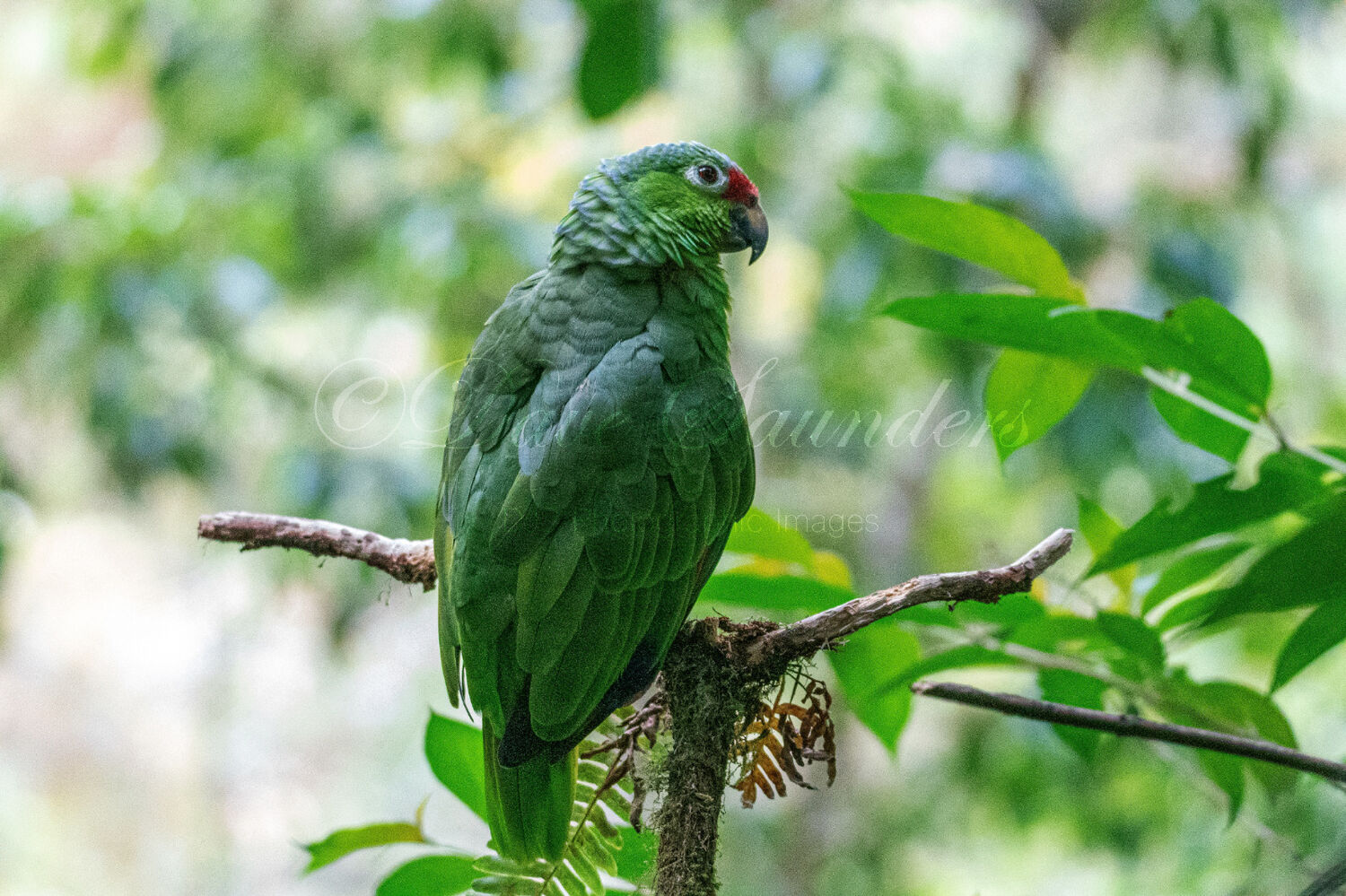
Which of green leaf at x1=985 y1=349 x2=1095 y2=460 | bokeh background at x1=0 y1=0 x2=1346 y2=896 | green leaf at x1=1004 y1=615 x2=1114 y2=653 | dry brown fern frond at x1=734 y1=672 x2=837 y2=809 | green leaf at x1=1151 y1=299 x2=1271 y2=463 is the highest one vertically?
bokeh background at x1=0 y1=0 x2=1346 y2=896

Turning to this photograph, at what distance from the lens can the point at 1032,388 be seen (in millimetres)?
1261

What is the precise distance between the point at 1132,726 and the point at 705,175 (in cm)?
106

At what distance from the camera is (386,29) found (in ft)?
12.4

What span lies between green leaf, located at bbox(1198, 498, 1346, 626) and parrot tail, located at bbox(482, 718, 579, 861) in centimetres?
83

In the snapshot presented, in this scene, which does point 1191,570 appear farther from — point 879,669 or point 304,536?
point 304,536

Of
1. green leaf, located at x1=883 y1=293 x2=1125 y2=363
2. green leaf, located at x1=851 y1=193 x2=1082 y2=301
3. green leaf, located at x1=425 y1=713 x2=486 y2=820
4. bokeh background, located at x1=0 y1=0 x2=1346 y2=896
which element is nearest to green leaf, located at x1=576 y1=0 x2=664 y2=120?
bokeh background, located at x1=0 y1=0 x2=1346 y2=896

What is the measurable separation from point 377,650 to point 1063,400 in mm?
5891

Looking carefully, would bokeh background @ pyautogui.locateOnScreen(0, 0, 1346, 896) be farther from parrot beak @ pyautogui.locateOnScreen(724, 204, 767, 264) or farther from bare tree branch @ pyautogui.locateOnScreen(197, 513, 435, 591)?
bare tree branch @ pyautogui.locateOnScreen(197, 513, 435, 591)

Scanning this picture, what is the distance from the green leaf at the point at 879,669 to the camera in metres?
1.33

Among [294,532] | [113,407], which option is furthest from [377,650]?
[294,532]

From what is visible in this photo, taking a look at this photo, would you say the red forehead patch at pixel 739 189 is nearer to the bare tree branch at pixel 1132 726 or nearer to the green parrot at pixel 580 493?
the green parrot at pixel 580 493

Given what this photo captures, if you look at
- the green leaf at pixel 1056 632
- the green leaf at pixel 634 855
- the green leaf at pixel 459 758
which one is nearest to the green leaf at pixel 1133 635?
the green leaf at pixel 1056 632

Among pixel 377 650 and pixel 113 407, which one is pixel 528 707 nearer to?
pixel 113 407

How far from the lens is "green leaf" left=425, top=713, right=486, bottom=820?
1.32 metres
